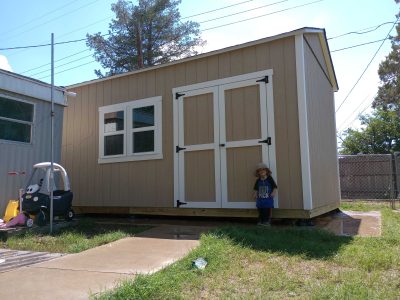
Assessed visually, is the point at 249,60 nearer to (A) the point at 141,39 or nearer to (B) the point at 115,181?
(B) the point at 115,181

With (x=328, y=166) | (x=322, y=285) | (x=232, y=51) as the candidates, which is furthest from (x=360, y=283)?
(x=328, y=166)

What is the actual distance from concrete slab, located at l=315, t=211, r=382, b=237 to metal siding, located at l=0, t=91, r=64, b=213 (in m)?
5.53

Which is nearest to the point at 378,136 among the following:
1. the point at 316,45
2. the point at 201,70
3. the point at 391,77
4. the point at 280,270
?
the point at 391,77

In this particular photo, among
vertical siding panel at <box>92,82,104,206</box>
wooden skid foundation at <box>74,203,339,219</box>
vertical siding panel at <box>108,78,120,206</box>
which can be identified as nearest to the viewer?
wooden skid foundation at <box>74,203,339,219</box>

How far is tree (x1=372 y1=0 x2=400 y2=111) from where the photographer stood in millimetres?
23508

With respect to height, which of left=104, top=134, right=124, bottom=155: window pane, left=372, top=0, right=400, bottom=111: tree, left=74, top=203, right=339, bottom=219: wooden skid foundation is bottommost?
left=74, top=203, right=339, bottom=219: wooden skid foundation

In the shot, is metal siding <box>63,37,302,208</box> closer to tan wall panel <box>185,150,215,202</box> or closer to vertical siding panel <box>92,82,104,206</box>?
vertical siding panel <box>92,82,104,206</box>

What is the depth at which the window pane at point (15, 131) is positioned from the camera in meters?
7.86

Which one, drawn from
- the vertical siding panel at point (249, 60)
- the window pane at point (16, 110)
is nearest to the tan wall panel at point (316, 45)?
the vertical siding panel at point (249, 60)

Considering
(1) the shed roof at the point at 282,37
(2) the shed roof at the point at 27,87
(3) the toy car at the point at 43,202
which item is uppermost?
(1) the shed roof at the point at 282,37

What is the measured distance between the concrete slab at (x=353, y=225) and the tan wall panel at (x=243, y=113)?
1.91 meters

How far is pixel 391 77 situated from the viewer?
81.0 ft

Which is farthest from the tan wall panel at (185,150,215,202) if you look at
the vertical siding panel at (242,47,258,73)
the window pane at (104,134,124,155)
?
the window pane at (104,134,124,155)

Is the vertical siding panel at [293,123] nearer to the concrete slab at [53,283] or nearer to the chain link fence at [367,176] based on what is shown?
the concrete slab at [53,283]
